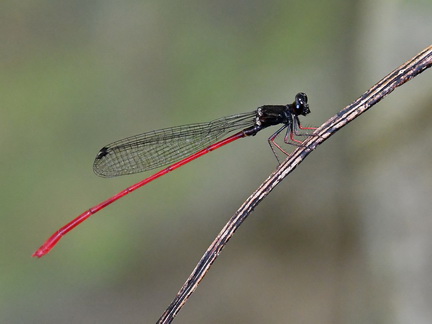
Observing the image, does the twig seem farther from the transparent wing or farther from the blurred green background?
the blurred green background

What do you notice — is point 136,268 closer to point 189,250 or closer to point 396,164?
point 189,250

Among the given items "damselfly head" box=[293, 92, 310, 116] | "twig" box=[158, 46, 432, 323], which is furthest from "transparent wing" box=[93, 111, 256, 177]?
"twig" box=[158, 46, 432, 323]

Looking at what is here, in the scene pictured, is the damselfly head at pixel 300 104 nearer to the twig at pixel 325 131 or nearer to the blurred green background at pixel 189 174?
the blurred green background at pixel 189 174

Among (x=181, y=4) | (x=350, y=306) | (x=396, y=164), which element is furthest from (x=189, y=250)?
(x=181, y=4)

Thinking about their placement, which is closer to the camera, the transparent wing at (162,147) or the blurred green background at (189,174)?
the transparent wing at (162,147)

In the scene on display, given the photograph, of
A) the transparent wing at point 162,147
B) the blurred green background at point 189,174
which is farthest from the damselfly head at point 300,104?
the blurred green background at point 189,174

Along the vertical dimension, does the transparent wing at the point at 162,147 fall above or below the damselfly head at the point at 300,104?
above
